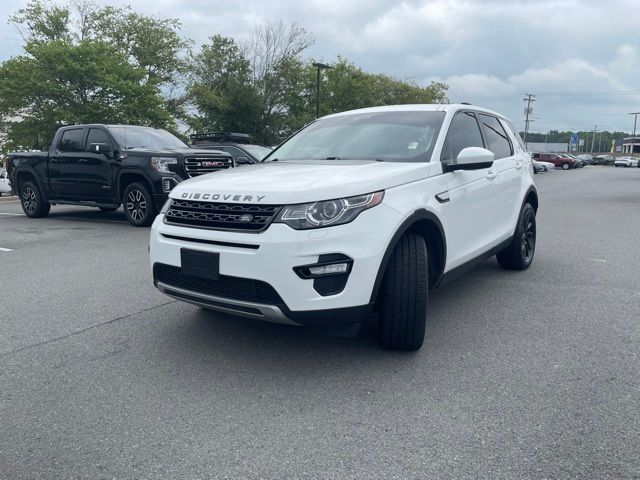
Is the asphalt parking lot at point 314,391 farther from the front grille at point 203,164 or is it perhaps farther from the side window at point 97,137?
the side window at point 97,137

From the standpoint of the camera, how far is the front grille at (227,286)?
10.6ft

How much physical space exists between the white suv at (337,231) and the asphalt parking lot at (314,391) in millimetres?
434

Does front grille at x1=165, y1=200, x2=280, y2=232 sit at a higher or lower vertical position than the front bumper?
higher

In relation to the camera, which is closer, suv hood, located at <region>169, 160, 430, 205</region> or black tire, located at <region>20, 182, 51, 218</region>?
suv hood, located at <region>169, 160, 430, 205</region>

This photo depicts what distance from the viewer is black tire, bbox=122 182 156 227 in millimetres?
9680

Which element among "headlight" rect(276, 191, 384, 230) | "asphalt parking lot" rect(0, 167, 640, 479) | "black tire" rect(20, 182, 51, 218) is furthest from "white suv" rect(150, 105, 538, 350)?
"black tire" rect(20, 182, 51, 218)

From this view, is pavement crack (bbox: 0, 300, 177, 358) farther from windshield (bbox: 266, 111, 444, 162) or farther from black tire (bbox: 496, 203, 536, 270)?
black tire (bbox: 496, 203, 536, 270)

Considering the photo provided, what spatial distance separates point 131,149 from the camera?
10.1 m

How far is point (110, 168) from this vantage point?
397 inches

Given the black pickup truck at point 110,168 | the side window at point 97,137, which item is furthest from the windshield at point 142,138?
the side window at point 97,137

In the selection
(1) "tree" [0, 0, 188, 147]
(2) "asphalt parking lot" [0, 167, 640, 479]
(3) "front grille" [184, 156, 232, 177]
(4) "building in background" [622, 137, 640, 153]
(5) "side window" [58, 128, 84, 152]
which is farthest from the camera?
(4) "building in background" [622, 137, 640, 153]

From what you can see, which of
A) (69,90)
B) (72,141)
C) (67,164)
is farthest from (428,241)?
(69,90)

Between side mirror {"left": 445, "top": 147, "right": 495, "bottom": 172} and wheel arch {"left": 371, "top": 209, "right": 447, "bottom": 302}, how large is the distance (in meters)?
0.52

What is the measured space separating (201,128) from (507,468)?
123ft
